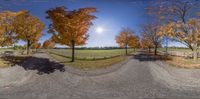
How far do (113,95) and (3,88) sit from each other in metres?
3.81

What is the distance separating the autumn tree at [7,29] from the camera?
726cm

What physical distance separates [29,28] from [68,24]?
1.37 m

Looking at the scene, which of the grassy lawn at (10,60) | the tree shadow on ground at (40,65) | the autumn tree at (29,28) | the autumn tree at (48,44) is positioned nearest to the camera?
the autumn tree at (48,44)

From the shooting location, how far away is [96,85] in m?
7.00

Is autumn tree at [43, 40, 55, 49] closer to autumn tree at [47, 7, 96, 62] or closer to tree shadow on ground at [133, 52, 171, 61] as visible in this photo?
autumn tree at [47, 7, 96, 62]

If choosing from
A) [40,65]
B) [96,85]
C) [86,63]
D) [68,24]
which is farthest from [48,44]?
[96,85]

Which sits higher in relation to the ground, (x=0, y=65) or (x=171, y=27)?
(x=171, y=27)

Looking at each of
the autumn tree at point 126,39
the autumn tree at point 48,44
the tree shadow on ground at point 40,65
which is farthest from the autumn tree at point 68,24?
the autumn tree at point 126,39

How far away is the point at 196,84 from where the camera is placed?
7762 millimetres

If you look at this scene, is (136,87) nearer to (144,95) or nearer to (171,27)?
(144,95)

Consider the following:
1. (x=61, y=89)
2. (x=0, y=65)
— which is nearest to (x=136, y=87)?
(x=61, y=89)

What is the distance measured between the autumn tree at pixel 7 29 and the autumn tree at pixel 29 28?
294mm

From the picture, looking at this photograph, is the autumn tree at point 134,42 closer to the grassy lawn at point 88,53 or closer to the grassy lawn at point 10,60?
the grassy lawn at point 88,53

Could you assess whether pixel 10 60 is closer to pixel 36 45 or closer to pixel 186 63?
pixel 36 45
